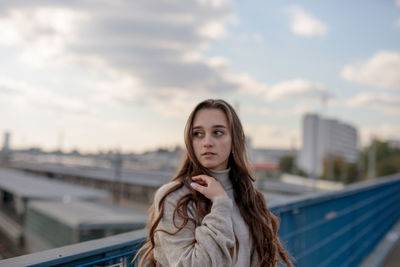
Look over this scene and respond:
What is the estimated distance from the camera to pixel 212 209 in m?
1.62

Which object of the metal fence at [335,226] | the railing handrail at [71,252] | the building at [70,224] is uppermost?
the railing handrail at [71,252]

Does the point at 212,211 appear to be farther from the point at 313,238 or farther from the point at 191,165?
the point at 313,238

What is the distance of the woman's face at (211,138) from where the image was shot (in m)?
1.81

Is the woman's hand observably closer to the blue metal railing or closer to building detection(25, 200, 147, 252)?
the blue metal railing

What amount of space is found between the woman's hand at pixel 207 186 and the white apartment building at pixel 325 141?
114m

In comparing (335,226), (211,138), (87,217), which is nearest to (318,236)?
(335,226)

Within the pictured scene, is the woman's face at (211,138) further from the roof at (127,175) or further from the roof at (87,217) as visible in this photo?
the roof at (127,175)

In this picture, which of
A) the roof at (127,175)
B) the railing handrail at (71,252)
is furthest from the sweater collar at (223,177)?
the roof at (127,175)

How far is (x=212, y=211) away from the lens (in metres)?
1.62

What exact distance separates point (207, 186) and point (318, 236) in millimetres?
2920

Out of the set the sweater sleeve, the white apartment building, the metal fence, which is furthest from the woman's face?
the white apartment building

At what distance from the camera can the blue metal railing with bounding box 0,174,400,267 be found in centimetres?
167

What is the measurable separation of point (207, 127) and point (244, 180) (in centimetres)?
34

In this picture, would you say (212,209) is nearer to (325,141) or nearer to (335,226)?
(335,226)
